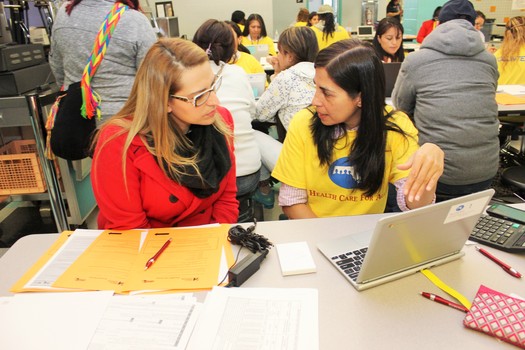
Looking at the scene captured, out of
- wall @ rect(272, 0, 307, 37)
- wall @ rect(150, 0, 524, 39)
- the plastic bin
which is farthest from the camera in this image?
wall @ rect(272, 0, 307, 37)

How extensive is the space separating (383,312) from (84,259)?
799mm

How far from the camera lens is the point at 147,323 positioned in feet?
2.86

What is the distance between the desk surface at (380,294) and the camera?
821 mm

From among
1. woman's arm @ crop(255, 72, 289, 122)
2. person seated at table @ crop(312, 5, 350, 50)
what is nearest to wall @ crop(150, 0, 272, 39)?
person seated at table @ crop(312, 5, 350, 50)

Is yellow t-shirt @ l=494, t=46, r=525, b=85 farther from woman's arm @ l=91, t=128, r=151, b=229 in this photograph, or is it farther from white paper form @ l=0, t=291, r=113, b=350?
white paper form @ l=0, t=291, r=113, b=350

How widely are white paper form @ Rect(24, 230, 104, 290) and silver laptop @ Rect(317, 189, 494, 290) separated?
2.29ft

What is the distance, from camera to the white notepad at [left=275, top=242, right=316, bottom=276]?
3.38 feet

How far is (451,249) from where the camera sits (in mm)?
1056

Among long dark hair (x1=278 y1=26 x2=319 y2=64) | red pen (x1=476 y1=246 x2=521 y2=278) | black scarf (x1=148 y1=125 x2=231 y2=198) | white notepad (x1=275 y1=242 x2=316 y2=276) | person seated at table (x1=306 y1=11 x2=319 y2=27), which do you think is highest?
person seated at table (x1=306 y1=11 x2=319 y2=27)

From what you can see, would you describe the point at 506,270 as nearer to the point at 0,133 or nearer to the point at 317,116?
the point at 317,116

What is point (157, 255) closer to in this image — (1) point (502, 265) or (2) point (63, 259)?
(2) point (63, 259)

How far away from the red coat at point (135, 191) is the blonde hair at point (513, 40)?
9.94ft

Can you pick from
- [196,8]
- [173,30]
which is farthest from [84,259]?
[196,8]

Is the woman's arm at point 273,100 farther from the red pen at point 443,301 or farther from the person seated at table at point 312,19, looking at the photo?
the person seated at table at point 312,19
